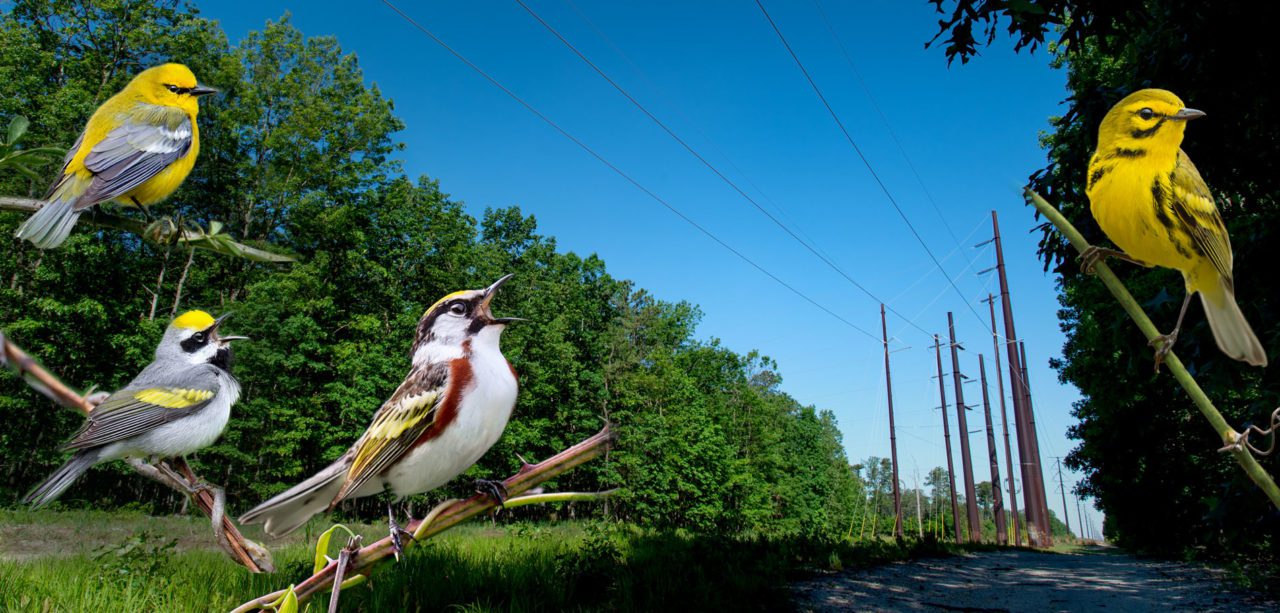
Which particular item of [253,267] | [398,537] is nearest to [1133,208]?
[398,537]

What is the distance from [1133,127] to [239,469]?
1.63 metres

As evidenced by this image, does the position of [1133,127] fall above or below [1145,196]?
above

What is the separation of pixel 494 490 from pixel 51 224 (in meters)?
0.54

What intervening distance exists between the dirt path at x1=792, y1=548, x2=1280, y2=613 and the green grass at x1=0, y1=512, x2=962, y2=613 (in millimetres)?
3025

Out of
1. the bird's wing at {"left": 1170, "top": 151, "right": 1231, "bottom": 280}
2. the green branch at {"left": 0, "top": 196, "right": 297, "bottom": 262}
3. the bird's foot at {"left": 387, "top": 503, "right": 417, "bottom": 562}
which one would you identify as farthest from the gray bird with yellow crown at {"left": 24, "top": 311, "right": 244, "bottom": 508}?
the bird's wing at {"left": 1170, "top": 151, "right": 1231, "bottom": 280}

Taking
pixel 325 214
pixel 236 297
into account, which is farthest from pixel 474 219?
pixel 236 297

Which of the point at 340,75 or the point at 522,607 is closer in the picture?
the point at 340,75

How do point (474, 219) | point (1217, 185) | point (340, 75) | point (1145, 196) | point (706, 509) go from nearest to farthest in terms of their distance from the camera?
1. point (1145, 196)
2. point (1217, 185)
3. point (340, 75)
4. point (474, 219)
5. point (706, 509)

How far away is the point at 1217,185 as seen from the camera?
1.20 metres

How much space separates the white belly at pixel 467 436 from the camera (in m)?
0.74

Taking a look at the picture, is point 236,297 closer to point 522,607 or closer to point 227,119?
Answer: point 227,119

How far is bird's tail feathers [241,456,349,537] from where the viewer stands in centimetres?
65

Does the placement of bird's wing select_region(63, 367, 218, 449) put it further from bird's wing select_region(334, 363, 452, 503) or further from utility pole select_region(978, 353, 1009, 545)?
utility pole select_region(978, 353, 1009, 545)

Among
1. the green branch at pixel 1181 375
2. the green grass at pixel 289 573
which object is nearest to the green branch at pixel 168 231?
the green grass at pixel 289 573
